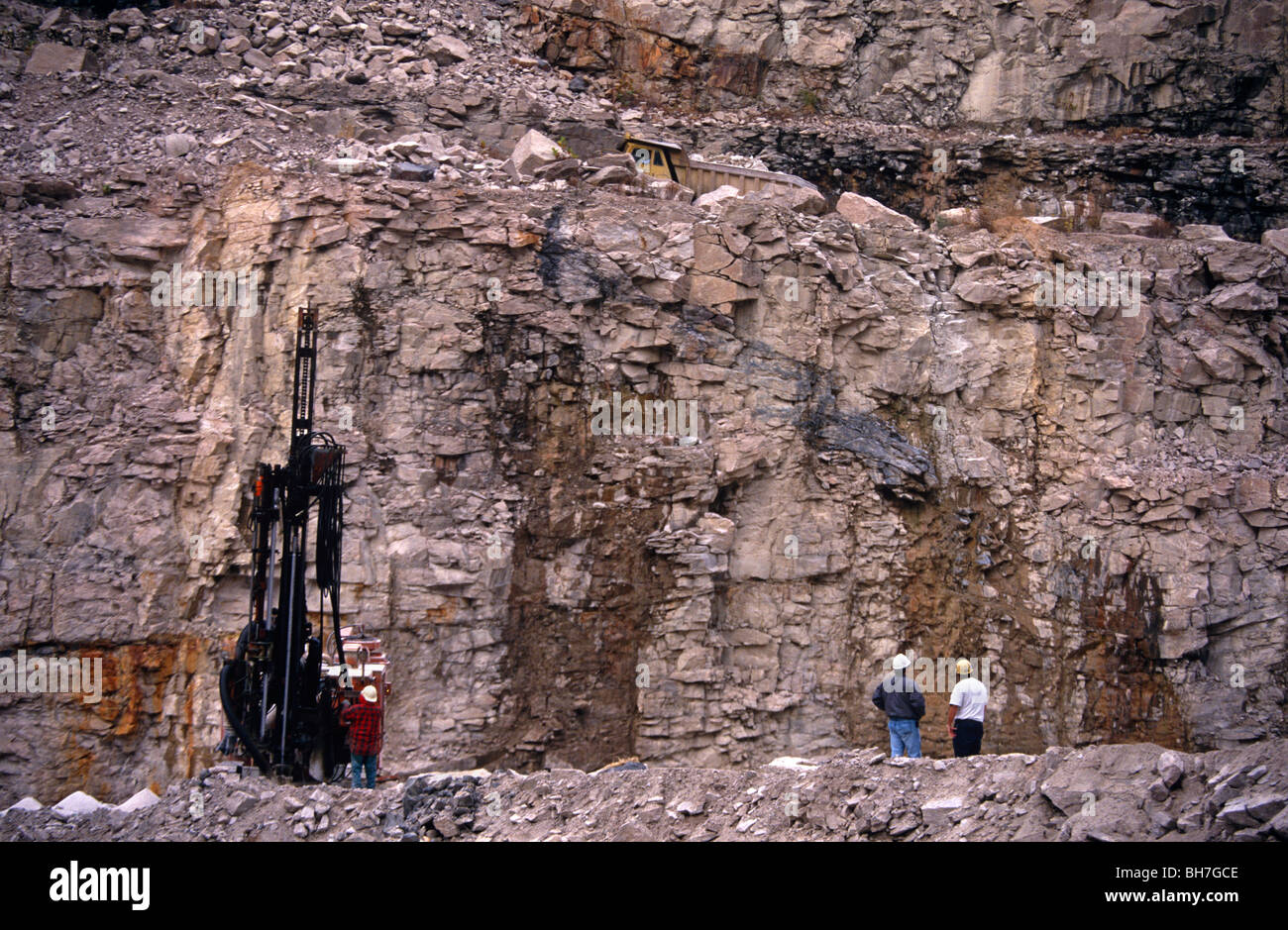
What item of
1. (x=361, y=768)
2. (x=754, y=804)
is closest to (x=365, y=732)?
(x=361, y=768)

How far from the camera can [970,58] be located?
2352cm

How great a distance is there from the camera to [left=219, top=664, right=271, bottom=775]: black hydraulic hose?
11320 mm

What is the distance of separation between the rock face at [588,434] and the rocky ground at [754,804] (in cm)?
429

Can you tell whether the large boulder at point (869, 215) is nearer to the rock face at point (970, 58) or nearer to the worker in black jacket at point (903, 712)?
the rock face at point (970, 58)

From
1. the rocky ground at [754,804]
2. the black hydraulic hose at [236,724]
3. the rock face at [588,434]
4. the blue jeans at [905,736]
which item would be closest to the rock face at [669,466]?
the rock face at [588,434]

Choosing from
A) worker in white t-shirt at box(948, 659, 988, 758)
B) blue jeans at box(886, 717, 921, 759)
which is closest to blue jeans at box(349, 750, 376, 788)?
blue jeans at box(886, 717, 921, 759)

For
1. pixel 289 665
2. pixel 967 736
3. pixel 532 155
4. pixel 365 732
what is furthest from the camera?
pixel 532 155

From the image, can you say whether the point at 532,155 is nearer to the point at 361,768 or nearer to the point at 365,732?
the point at 365,732

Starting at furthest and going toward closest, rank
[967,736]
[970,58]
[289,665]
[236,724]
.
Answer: [970,58]
[967,736]
[289,665]
[236,724]

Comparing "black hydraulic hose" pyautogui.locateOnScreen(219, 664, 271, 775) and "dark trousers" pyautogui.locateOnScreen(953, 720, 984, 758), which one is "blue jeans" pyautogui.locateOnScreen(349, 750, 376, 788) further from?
"dark trousers" pyautogui.locateOnScreen(953, 720, 984, 758)

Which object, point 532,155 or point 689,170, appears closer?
point 532,155

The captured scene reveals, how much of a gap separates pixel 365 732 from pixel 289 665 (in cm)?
120

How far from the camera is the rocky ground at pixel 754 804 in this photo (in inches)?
354

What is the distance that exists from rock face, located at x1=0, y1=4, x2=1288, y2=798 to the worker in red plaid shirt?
2291 mm
